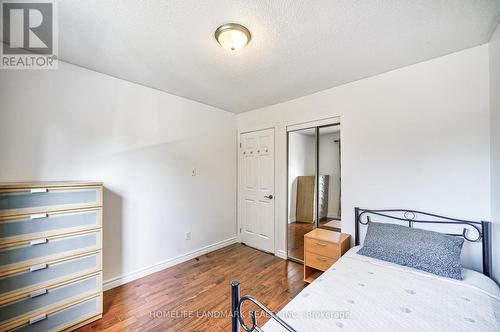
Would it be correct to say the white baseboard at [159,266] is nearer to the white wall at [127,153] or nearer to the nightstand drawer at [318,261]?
the white wall at [127,153]

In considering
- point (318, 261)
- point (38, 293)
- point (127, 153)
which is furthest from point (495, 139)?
point (38, 293)

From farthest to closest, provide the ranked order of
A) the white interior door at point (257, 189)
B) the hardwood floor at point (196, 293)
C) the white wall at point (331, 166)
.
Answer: the white interior door at point (257, 189), the white wall at point (331, 166), the hardwood floor at point (196, 293)

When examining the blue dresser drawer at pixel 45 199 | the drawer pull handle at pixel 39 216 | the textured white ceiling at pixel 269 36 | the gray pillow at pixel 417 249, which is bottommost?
the gray pillow at pixel 417 249

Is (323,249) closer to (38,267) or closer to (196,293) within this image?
(196,293)

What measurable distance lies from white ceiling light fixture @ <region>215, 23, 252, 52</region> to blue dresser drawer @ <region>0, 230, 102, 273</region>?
6.94 feet

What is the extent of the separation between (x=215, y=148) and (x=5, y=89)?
94.6 inches

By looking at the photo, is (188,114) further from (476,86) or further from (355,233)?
(476,86)

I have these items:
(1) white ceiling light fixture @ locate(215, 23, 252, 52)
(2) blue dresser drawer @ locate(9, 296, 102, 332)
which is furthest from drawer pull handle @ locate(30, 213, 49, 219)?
(1) white ceiling light fixture @ locate(215, 23, 252, 52)

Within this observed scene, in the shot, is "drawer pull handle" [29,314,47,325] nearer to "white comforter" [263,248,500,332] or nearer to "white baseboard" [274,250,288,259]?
"white comforter" [263,248,500,332]

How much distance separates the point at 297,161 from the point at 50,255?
3.01 metres

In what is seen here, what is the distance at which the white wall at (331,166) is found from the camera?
9.02ft

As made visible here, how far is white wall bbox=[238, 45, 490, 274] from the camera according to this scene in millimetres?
1820

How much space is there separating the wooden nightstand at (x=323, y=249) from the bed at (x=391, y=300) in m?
0.39

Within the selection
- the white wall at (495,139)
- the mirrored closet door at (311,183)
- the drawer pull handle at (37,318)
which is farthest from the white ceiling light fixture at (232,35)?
the drawer pull handle at (37,318)
